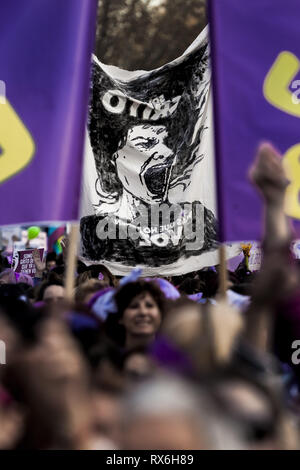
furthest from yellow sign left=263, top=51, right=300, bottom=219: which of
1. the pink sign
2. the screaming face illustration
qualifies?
the pink sign

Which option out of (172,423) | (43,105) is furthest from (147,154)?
(172,423)

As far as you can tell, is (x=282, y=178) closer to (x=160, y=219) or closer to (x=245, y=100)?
(x=245, y=100)

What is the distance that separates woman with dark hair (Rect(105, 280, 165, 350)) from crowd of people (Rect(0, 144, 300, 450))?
0.52 m

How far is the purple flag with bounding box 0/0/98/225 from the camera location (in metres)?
3.78

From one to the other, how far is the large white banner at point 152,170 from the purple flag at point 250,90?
1479 millimetres

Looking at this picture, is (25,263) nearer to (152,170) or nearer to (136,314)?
(152,170)

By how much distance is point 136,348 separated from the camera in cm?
295

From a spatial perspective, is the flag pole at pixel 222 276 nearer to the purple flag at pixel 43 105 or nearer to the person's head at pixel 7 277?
the purple flag at pixel 43 105

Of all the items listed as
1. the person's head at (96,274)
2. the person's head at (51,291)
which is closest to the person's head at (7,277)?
the person's head at (96,274)

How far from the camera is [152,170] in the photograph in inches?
241

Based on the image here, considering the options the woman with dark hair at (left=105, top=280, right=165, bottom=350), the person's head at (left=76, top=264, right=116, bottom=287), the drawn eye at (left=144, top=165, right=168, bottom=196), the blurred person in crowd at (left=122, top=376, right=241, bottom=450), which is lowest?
the blurred person in crowd at (left=122, top=376, right=241, bottom=450)

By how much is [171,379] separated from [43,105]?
2.23 m

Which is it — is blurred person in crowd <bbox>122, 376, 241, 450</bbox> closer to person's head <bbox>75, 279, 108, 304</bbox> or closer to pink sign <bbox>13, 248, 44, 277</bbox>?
person's head <bbox>75, 279, 108, 304</bbox>
